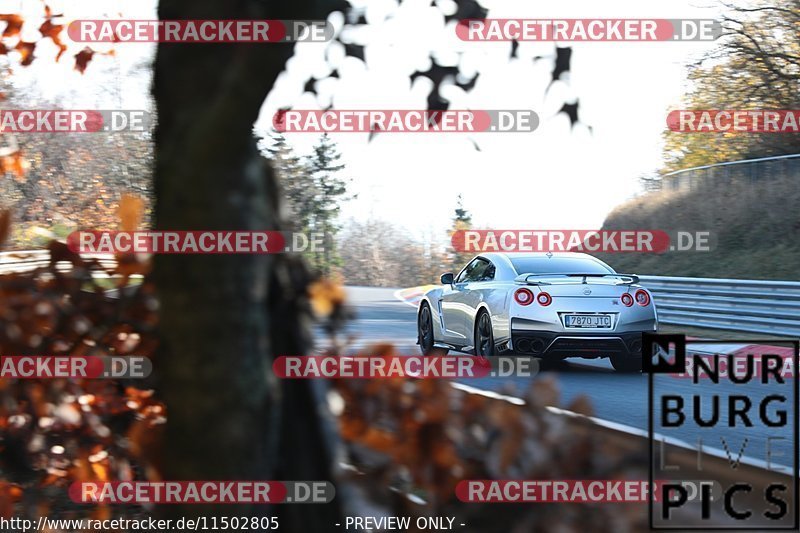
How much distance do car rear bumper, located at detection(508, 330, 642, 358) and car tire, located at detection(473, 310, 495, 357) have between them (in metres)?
0.56

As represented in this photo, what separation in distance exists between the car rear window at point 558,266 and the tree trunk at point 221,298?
9.94 metres

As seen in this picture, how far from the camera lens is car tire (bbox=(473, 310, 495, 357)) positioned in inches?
496

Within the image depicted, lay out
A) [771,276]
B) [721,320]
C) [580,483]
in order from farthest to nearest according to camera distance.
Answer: [771,276], [721,320], [580,483]

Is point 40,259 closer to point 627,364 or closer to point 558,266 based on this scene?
point 558,266

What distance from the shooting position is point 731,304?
19125 millimetres

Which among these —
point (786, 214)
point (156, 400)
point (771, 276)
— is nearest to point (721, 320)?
point (771, 276)

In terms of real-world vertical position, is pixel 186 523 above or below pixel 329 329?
below

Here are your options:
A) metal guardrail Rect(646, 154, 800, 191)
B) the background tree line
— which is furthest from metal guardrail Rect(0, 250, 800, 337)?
the background tree line

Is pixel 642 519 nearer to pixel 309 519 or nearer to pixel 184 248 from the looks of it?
pixel 309 519

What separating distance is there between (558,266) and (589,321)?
90 centimetres

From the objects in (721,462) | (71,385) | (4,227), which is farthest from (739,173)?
(4,227)

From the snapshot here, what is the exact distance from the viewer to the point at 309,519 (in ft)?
7.86

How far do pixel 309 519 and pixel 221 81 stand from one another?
1.08 metres

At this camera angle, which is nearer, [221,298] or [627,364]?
[221,298]
